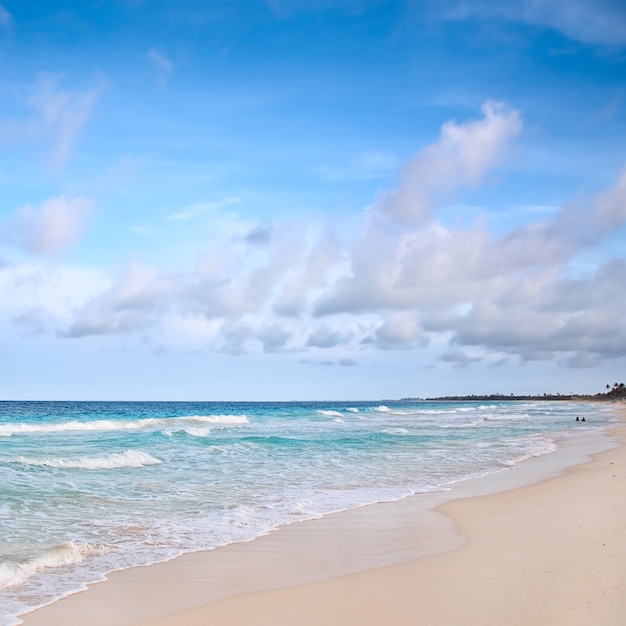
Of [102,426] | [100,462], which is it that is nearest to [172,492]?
[100,462]

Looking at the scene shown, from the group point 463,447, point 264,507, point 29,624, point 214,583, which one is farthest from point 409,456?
point 29,624

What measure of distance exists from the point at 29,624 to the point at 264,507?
6.40 m

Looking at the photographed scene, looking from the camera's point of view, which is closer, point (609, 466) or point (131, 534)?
point (131, 534)

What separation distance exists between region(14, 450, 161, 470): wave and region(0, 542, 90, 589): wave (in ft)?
34.3

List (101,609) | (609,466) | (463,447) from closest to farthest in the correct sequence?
(101,609) → (609,466) → (463,447)

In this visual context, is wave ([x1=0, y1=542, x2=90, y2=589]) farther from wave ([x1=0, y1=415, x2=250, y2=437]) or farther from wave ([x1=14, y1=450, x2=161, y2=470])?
wave ([x1=0, y1=415, x2=250, y2=437])

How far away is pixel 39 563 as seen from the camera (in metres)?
7.75

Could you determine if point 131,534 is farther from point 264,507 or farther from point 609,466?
point 609,466

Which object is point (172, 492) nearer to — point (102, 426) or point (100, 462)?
point (100, 462)

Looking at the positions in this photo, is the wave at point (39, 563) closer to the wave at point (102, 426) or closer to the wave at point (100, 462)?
the wave at point (100, 462)

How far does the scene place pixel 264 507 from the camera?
1184cm

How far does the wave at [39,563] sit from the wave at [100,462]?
1047 centimetres

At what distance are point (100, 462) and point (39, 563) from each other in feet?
38.8

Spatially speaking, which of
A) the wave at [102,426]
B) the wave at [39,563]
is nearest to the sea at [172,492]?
the wave at [39,563]
